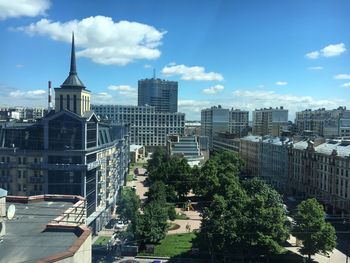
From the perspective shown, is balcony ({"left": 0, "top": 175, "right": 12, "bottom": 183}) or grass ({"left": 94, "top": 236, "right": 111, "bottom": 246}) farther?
balcony ({"left": 0, "top": 175, "right": 12, "bottom": 183})

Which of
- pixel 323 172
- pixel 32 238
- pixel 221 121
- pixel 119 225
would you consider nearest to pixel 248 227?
pixel 119 225

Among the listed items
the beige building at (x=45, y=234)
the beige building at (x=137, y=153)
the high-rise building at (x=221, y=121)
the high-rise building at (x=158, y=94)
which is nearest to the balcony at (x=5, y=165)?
the beige building at (x=45, y=234)

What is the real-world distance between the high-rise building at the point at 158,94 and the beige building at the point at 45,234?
2076 inches

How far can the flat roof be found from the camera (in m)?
5.35

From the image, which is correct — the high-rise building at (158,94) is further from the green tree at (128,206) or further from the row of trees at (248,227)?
the row of trees at (248,227)

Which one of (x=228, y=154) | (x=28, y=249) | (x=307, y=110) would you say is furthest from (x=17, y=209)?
(x=307, y=110)

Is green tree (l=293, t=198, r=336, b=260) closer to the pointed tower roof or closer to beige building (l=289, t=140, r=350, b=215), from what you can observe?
beige building (l=289, t=140, r=350, b=215)

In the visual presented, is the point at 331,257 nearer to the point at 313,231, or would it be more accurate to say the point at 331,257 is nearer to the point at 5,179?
the point at 313,231

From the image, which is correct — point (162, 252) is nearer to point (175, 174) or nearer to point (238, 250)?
point (238, 250)

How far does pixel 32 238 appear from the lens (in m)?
6.07

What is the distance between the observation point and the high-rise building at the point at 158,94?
2405 inches

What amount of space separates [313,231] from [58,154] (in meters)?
9.41

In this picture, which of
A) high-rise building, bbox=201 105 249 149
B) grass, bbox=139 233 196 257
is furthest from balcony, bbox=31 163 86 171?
high-rise building, bbox=201 105 249 149

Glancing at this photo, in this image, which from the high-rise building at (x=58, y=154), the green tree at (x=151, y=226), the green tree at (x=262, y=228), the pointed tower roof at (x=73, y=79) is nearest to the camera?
the green tree at (x=262, y=228)
